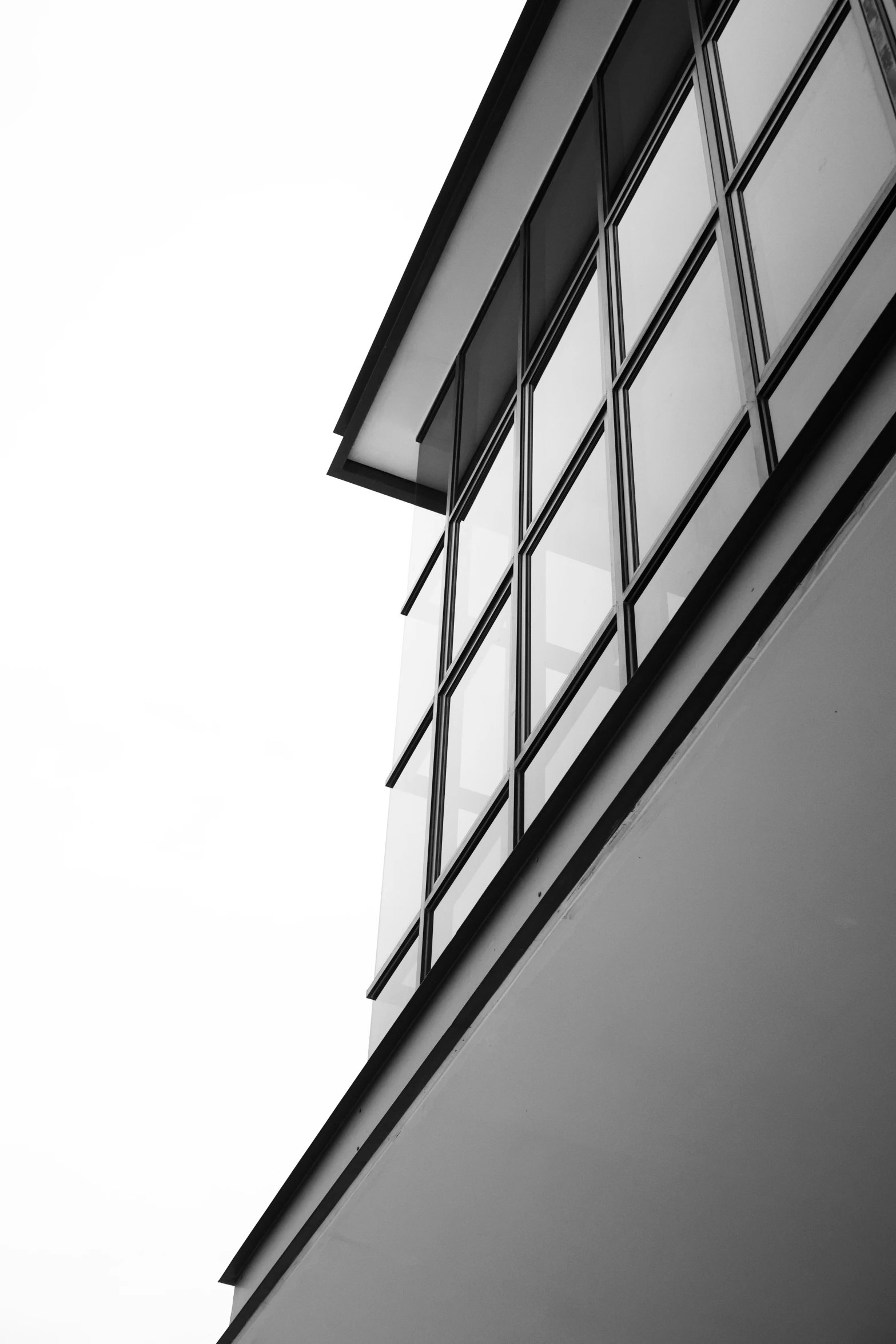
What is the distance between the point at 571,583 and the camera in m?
8.75

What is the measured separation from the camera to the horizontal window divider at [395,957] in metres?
9.54

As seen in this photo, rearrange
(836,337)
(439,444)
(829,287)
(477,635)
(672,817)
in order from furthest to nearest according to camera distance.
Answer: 1. (439,444)
2. (477,635)
3. (829,287)
4. (836,337)
5. (672,817)

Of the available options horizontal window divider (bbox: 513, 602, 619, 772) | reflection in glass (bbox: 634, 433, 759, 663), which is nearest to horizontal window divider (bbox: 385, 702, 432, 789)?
horizontal window divider (bbox: 513, 602, 619, 772)

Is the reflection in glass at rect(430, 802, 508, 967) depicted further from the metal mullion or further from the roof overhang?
the roof overhang

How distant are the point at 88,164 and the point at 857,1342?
119091mm

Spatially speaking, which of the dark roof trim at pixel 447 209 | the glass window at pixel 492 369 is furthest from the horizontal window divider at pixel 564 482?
the dark roof trim at pixel 447 209

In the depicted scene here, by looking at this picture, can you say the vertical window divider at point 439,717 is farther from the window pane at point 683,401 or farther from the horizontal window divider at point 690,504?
the window pane at point 683,401

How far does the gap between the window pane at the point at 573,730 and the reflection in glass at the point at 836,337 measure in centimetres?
176

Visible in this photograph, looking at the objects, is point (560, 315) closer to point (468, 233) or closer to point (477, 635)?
point (477, 635)

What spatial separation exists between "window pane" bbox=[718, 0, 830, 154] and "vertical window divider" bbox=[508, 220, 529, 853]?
3.11 metres

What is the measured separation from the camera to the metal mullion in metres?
7.83

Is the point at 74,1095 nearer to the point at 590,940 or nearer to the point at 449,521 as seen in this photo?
the point at 449,521

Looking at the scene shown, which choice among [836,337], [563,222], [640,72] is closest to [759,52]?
[640,72]

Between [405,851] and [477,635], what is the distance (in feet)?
6.17
